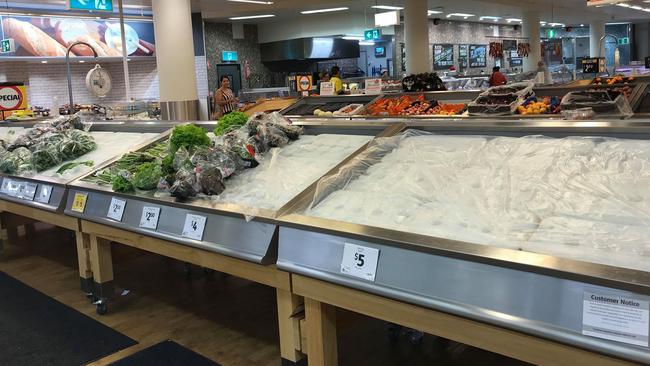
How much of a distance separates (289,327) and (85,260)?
1.79m

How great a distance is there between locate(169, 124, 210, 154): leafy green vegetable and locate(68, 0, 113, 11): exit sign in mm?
6349

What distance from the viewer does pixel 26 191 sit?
3717 millimetres

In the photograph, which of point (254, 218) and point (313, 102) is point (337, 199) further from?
point (313, 102)

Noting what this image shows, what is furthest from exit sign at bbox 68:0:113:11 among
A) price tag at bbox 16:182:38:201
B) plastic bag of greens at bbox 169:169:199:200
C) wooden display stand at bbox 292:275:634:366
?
wooden display stand at bbox 292:275:634:366

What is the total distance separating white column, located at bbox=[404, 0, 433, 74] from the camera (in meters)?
12.3

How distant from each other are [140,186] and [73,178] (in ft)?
2.58

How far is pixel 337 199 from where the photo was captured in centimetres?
222

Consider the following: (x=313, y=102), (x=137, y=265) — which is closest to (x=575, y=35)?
(x=313, y=102)

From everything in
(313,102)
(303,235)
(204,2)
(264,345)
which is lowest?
(264,345)

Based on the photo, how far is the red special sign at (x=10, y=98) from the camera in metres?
6.65

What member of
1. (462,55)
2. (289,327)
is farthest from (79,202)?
(462,55)

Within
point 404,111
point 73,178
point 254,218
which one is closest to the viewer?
point 254,218

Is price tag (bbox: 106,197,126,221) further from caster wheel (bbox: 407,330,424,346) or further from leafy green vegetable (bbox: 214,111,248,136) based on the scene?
caster wheel (bbox: 407,330,424,346)

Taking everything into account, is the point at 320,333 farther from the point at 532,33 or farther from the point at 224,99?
the point at 532,33
